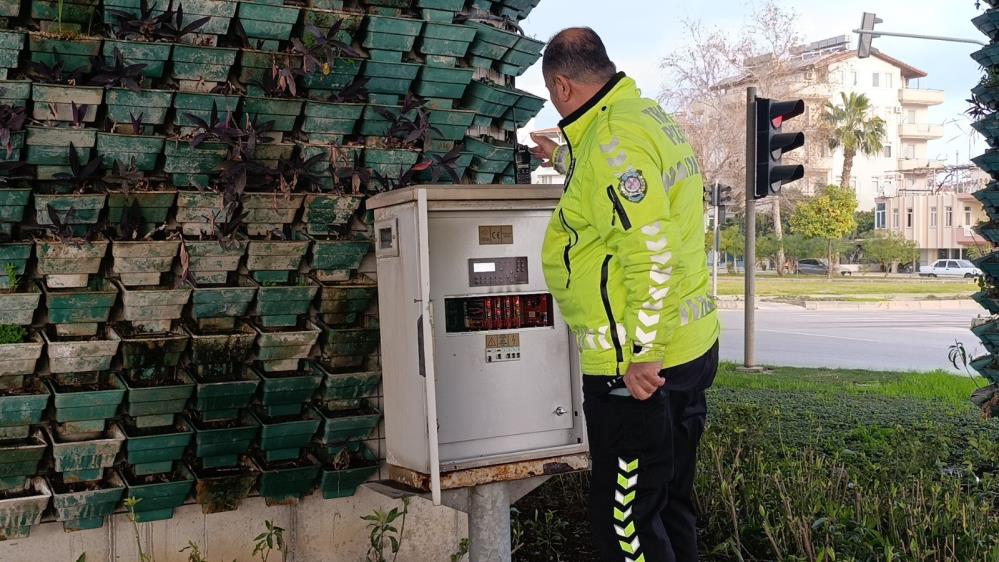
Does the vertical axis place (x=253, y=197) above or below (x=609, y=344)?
above

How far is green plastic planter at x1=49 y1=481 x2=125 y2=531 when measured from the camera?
12.9 feet

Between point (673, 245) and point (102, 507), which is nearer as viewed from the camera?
point (673, 245)

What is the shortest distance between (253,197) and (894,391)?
8.05 metres

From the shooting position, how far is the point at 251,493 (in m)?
4.32

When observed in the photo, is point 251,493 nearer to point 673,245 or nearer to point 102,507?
point 102,507

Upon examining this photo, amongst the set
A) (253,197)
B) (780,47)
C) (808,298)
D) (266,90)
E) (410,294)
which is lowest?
(808,298)

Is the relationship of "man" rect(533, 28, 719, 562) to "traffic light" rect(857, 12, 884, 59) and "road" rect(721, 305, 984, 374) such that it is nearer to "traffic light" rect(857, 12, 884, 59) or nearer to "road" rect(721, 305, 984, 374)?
"road" rect(721, 305, 984, 374)

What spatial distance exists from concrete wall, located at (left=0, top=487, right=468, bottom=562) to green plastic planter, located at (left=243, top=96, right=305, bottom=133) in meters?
1.56

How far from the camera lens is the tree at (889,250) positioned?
50.3 metres

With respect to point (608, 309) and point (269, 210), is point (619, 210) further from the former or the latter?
point (269, 210)

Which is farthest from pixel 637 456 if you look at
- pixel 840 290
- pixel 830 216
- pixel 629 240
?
pixel 830 216

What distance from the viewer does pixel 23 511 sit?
3.88m

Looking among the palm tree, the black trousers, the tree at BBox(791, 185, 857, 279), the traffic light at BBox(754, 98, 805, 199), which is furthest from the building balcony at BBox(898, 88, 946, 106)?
the black trousers

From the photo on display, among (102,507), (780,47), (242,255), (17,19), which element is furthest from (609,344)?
(780,47)
